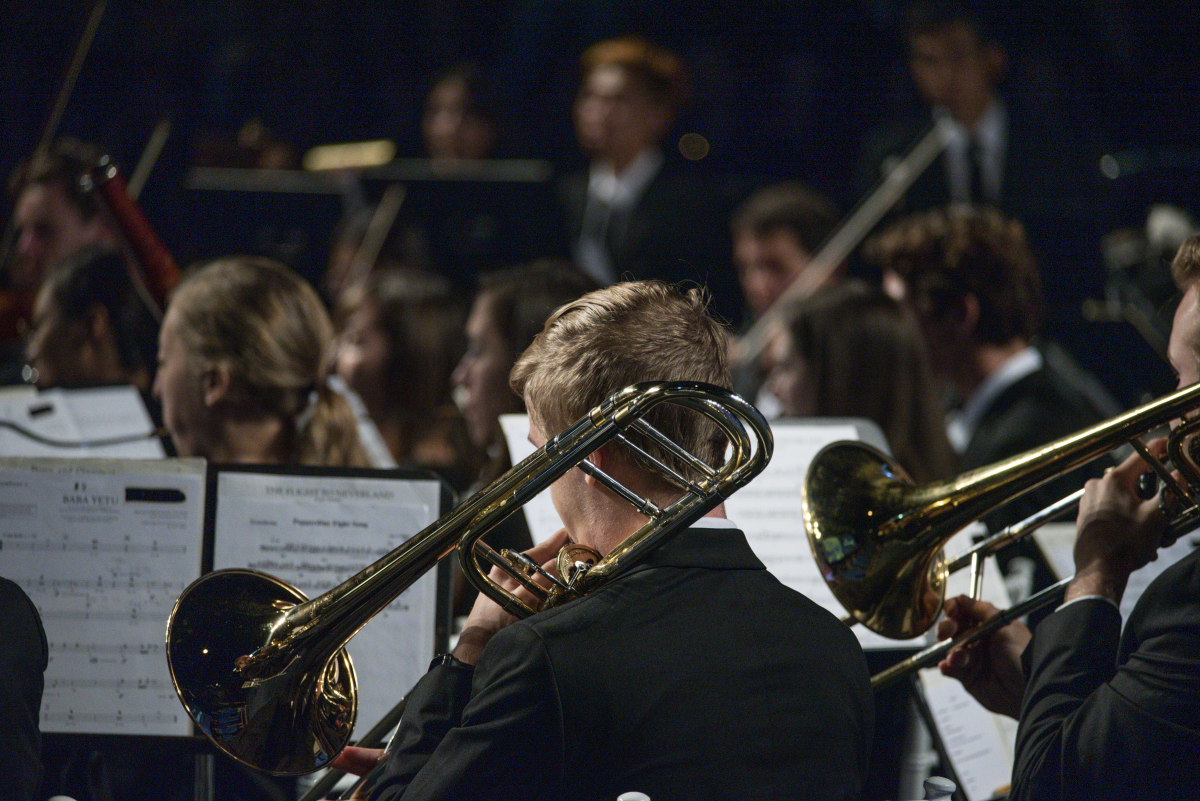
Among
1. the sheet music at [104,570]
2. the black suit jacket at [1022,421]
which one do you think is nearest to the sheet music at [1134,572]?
the black suit jacket at [1022,421]

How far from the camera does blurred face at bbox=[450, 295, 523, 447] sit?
3494mm

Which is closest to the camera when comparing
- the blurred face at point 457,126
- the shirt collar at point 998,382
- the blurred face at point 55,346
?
the shirt collar at point 998,382

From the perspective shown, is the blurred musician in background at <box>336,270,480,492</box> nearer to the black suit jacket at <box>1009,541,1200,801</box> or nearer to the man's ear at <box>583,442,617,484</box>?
the man's ear at <box>583,442,617,484</box>

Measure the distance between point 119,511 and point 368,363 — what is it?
2027mm

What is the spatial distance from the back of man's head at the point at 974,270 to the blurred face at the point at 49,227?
9.95ft

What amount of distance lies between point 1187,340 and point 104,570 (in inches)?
75.1

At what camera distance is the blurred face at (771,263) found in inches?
211

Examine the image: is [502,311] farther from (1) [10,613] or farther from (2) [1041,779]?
(2) [1041,779]

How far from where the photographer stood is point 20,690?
6.31 ft

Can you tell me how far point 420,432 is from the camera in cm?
399

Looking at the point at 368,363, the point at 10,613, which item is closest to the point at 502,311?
the point at 368,363

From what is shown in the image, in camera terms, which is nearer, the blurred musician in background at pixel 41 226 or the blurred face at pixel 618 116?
the blurred musician in background at pixel 41 226

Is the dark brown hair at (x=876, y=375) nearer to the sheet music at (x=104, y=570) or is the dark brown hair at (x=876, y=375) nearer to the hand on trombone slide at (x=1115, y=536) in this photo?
the hand on trombone slide at (x=1115, y=536)

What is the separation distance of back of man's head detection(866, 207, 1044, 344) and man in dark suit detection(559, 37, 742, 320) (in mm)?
2044
